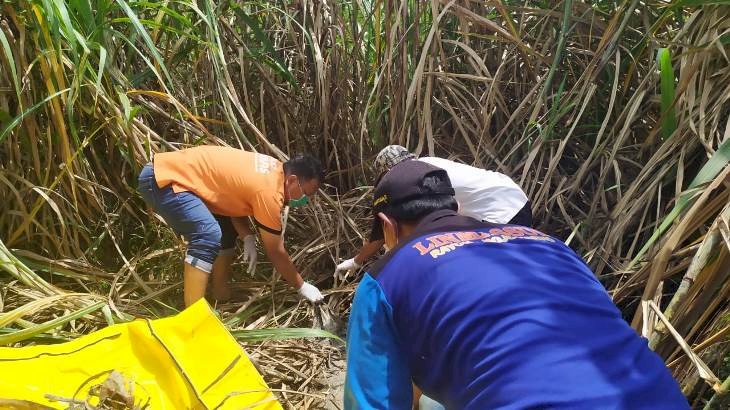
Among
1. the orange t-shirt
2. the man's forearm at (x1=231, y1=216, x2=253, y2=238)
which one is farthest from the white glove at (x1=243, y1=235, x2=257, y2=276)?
the orange t-shirt

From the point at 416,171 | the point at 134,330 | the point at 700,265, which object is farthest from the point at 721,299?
the point at 134,330

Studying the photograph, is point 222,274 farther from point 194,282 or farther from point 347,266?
point 347,266

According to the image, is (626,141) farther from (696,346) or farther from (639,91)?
(696,346)

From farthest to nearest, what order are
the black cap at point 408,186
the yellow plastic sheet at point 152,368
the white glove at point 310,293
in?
the white glove at point 310,293, the yellow plastic sheet at point 152,368, the black cap at point 408,186

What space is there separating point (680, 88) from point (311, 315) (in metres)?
1.55

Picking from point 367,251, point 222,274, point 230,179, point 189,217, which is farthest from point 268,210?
point 222,274

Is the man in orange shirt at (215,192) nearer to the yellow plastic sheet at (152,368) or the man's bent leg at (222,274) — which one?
the man's bent leg at (222,274)

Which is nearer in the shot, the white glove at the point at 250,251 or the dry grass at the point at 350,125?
the dry grass at the point at 350,125

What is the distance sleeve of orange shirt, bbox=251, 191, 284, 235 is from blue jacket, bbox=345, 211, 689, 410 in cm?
109

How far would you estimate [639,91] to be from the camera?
199 cm

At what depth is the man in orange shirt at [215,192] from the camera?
207 centimetres

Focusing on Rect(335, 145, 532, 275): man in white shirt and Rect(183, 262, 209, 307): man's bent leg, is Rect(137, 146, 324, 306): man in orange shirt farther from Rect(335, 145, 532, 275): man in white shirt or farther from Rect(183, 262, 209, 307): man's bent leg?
Rect(335, 145, 532, 275): man in white shirt

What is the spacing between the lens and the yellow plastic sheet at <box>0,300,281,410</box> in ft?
4.79

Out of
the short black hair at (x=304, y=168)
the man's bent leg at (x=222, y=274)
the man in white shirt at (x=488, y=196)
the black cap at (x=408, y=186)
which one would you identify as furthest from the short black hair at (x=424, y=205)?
the man's bent leg at (x=222, y=274)
